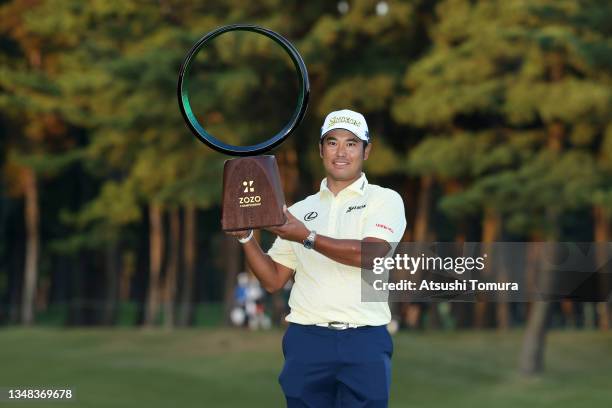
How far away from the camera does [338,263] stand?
212 inches

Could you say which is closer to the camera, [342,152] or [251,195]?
[251,195]

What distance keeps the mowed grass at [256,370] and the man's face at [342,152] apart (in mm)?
9904

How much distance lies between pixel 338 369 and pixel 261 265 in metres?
0.60

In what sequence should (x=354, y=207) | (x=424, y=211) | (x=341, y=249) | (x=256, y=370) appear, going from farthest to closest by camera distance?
1. (x=424, y=211)
2. (x=256, y=370)
3. (x=354, y=207)
4. (x=341, y=249)

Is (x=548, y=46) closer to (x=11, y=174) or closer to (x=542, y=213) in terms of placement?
(x=542, y=213)

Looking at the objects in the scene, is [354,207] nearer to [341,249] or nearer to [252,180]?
[341,249]

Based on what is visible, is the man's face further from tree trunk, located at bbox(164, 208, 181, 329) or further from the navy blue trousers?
tree trunk, located at bbox(164, 208, 181, 329)

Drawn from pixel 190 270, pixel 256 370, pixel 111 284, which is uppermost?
pixel 190 270

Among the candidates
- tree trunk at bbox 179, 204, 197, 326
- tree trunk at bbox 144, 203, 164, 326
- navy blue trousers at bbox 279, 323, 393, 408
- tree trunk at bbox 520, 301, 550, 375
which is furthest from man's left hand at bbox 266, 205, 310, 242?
tree trunk at bbox 144, 203, 164, 326

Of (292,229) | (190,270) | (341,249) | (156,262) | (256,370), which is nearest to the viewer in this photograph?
(292,229)

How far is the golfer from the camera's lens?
17.3 feet

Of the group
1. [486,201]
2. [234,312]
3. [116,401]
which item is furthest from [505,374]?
[234,312]

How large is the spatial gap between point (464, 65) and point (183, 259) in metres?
23.9

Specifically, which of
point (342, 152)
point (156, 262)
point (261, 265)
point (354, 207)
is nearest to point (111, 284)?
point (156, 262)
